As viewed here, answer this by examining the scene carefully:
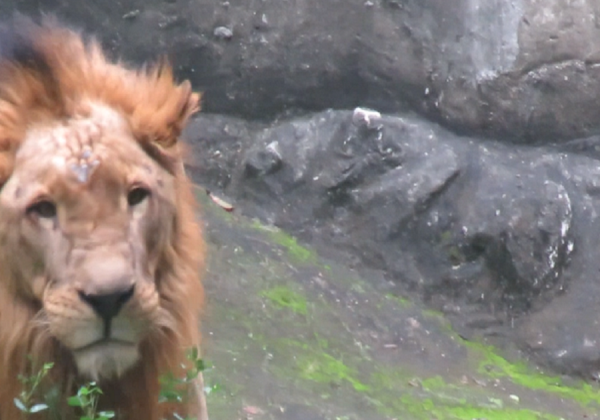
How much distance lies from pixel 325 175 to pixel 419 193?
1.88 feet

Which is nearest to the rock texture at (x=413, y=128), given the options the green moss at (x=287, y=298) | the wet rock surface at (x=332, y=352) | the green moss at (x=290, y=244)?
the green moss at (x=290, y=244)

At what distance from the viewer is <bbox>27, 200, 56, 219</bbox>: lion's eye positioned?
97.7 inches

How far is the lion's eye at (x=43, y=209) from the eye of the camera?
248cm

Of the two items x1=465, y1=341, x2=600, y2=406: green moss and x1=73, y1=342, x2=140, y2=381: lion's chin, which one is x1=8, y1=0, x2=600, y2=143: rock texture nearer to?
x1=465, y1=341, x2=600, y2=406: green moss

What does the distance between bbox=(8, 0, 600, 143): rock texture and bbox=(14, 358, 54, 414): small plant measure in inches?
Answer: 156

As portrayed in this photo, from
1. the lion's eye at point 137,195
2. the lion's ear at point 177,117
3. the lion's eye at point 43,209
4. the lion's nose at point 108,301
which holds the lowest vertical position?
the lion's nose at point 108,301

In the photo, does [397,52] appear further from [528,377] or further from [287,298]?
[528,377]

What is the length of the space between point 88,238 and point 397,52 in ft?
13.9

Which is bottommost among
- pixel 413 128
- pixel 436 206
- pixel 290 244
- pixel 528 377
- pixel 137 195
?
pixel 528 377

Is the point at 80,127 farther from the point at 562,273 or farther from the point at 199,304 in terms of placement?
the point at 562,273

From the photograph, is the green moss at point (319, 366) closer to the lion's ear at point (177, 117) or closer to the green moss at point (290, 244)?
the green moss at point (290, 244)

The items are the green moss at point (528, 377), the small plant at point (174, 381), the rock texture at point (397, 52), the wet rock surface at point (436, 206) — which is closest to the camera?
the small plant at point (174, 381)

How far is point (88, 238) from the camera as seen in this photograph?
243 cm

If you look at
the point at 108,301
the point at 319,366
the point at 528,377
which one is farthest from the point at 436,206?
the point at 108,301
